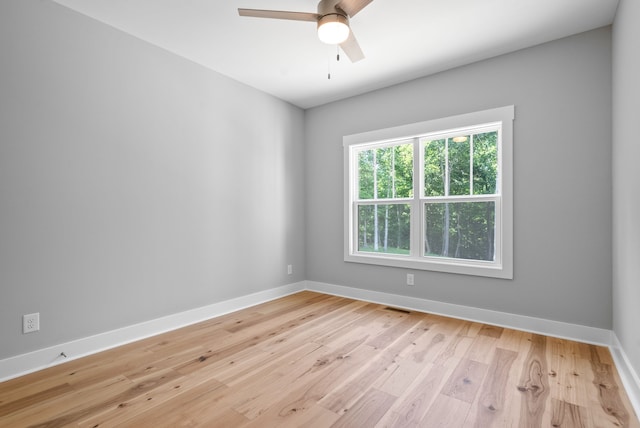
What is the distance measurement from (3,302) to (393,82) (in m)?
4.01

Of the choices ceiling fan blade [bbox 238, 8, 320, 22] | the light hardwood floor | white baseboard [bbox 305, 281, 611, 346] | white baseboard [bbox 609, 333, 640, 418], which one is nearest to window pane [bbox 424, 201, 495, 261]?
white baseboard [bbox 305, 281, 611, 346]

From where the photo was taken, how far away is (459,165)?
3416mm

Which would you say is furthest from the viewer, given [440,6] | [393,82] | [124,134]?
[393,82]

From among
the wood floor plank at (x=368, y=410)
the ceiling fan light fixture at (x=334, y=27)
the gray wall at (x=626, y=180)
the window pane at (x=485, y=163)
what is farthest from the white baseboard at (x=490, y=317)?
the ceiling fan light fixture at (x=334, y=27)

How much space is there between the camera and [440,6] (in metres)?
2.37

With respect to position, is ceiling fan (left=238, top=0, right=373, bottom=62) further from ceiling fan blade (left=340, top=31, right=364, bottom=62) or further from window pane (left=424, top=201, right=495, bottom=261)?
window pane (left=424, top=201, right=495, bottom=261)

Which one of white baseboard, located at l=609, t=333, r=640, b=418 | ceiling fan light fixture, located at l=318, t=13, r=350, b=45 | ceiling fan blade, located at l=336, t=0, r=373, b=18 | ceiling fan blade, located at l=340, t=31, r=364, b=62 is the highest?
ceiling fan blade, located at l=336, t=0, r=373, b=18

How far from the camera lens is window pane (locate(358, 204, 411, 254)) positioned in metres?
3.83

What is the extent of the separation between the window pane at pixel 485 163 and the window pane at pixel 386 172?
2.35ft

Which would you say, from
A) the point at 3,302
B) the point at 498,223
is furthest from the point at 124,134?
the point at 498,223

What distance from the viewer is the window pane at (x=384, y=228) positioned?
3832 mm

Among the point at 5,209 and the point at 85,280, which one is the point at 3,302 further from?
the point at 5,209

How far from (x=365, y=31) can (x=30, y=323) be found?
3392 mm

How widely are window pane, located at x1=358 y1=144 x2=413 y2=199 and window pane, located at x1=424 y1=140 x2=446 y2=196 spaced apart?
7.2 inches
